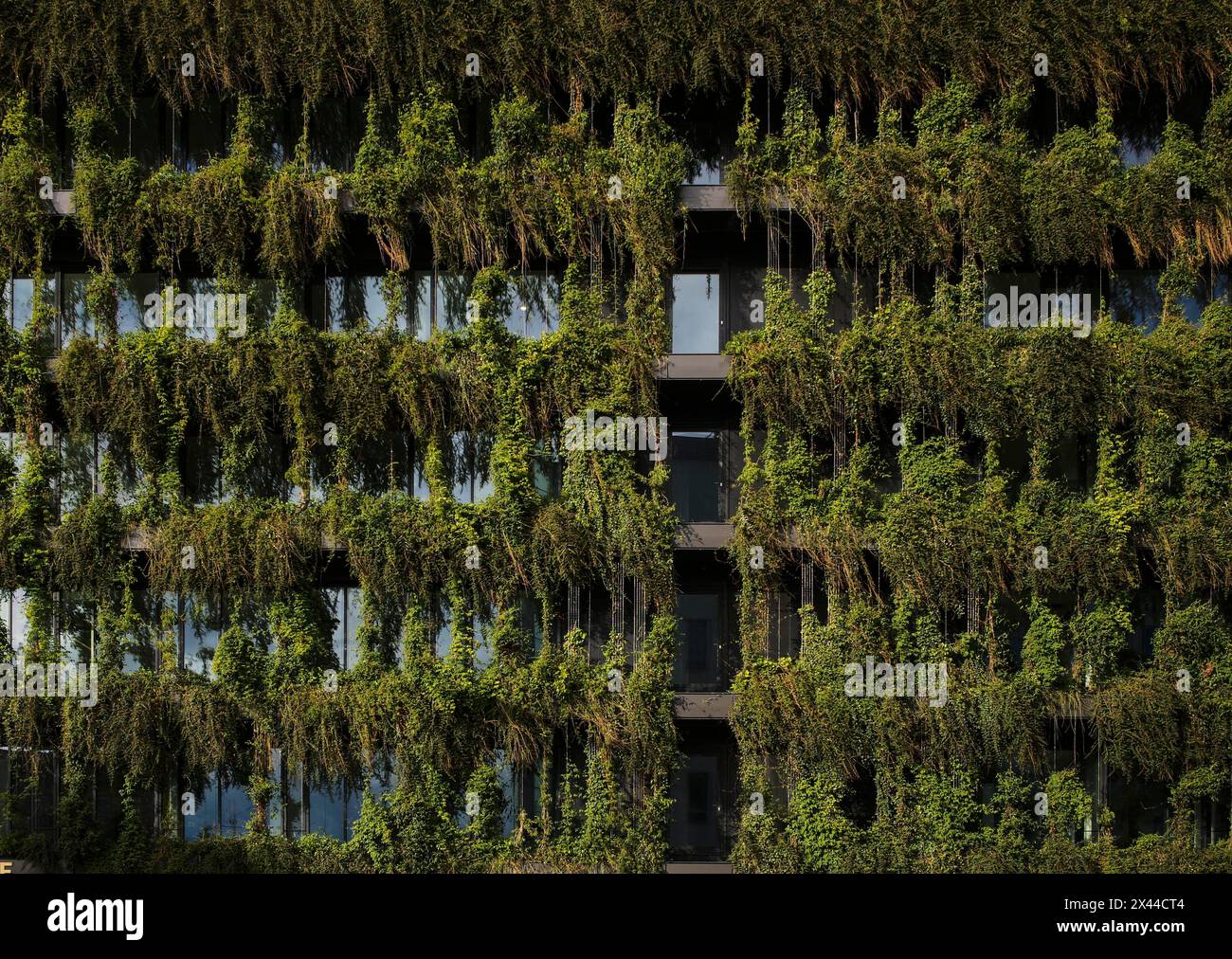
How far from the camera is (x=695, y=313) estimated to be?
52.5ft

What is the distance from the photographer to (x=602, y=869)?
14641mm

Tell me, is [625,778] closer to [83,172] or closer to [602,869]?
[602,869]

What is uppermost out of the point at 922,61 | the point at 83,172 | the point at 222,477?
the point at 922,61

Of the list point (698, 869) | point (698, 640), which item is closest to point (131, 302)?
point (698, 640)

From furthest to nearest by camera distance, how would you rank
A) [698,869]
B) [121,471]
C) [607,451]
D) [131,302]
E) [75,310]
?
[75,310] → [131,302] → [121,471] → [607,451] → [698,869]

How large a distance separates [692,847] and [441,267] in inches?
371

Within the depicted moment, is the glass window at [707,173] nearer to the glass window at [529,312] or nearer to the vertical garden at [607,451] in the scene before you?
the vertical garden at [607,451]

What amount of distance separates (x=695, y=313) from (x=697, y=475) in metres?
2.49

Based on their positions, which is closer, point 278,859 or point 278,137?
point 278,859

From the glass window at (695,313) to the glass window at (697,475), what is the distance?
4.40 feet

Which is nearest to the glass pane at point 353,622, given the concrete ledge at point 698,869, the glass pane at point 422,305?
the glass pane at point 422,305

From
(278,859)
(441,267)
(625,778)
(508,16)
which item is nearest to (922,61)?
(508,16)

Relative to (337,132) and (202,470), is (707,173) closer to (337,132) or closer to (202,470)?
(337,132)

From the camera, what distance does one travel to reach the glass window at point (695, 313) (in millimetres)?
15930
